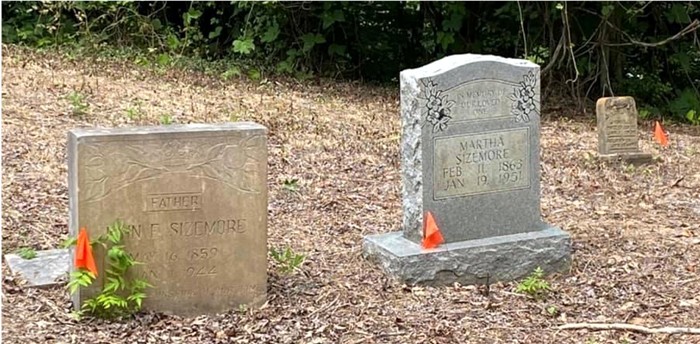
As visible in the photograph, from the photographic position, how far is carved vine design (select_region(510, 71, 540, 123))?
5.86 m

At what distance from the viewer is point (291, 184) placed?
746 cm

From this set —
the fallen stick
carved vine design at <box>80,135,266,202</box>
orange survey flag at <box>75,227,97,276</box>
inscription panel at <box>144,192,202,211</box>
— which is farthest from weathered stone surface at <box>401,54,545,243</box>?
orange survey flag at <box>75,227,97,276</box>

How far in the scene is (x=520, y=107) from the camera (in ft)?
19.3

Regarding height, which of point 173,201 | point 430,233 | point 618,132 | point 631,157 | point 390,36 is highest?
point 390,36

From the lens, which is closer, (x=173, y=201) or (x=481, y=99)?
(x=173, y=201)

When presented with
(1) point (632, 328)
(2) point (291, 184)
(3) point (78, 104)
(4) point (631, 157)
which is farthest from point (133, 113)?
(1) point (632, 328)

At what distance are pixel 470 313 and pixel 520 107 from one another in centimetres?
137

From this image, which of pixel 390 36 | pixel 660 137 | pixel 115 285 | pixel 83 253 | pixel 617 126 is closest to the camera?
pixel 83 253

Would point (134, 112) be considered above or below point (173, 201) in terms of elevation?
above

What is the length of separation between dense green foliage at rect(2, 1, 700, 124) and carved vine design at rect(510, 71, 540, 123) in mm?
6463

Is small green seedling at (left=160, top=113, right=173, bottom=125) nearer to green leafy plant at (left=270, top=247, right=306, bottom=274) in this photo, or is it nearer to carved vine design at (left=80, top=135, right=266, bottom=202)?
green leafy plant at (left=270, top=247, right=306, bottom=274)

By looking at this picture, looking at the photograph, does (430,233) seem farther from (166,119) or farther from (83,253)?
(166,119)

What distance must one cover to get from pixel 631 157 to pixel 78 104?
4918 millimetres

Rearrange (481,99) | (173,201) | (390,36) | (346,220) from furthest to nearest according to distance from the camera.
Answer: (390,36), (346,220), (481,99), (173,201)
